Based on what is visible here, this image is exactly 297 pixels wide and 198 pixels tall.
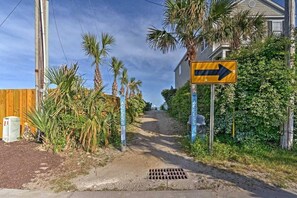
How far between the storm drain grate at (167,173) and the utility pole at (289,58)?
3342 mm

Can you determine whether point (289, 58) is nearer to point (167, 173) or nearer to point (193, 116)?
point (193, 116)

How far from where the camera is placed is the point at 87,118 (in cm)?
634

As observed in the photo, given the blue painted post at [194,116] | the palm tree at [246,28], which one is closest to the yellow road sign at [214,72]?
A: the blue painted post at [194,116]

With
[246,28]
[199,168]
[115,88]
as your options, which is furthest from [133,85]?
[199,168]

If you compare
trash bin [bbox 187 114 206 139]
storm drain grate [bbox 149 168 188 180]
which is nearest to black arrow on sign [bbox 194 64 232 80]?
trash bin [bbox 187 114 206 139]

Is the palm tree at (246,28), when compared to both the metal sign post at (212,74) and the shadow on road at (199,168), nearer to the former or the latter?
the metal sign post at (212,74)

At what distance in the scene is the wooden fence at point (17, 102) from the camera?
757 cm

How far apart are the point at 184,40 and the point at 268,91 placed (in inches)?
112

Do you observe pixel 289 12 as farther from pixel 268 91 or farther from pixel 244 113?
pixel 244 113

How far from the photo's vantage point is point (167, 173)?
15.5ft

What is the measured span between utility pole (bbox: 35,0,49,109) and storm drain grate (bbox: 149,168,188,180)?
4.60 m

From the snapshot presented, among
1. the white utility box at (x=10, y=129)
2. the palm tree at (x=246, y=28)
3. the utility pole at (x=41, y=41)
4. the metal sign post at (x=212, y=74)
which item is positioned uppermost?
the palm tree at (x=246, y=28)

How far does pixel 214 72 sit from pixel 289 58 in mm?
2124

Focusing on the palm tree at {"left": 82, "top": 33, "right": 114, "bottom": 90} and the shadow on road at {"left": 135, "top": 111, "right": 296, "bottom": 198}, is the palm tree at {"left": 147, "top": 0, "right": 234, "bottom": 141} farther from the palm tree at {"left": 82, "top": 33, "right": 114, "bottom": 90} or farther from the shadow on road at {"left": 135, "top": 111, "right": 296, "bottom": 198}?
the palm tree at {"left": 82, "top": 33, "right": 114, "bottom": 90}
